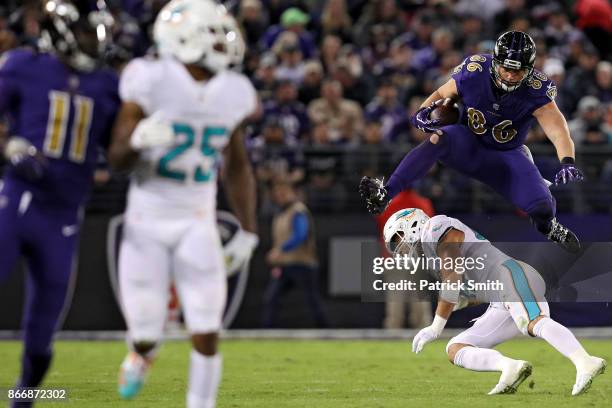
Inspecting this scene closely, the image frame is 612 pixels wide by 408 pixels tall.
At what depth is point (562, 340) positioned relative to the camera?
8094 mm

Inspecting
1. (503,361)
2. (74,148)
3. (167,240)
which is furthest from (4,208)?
(503,361)

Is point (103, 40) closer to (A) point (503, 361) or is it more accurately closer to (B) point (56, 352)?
(A) point (503, 361)

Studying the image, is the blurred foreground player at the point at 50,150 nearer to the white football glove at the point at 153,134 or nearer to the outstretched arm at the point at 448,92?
the white football glove at the point at 153,134

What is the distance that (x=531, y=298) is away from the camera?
27.3 feet

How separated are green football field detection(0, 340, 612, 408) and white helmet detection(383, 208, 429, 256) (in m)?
1.00

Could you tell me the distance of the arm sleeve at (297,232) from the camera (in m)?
14.3

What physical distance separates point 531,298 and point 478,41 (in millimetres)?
9052

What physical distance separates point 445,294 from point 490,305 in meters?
0.50

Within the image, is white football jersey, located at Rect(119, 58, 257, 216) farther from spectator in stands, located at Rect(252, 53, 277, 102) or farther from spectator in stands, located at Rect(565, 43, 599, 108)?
spectator in stands, located at Rect(565, 43, 599, 108)

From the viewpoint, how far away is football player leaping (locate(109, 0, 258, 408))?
577cm

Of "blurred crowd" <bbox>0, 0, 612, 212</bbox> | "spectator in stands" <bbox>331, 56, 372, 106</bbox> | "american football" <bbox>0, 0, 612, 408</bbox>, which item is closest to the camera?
"american football" <bbox>0, 0, 612, 408</bbox>

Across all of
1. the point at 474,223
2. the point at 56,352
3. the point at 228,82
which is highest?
the point at 228,82

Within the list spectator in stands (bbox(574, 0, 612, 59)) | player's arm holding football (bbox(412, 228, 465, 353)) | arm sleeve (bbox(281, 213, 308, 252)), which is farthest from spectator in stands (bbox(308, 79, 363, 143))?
player's arm holding football (bbox(412, 228, 465, 353))

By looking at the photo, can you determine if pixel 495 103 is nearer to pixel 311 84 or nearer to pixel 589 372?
pixel 589 372
